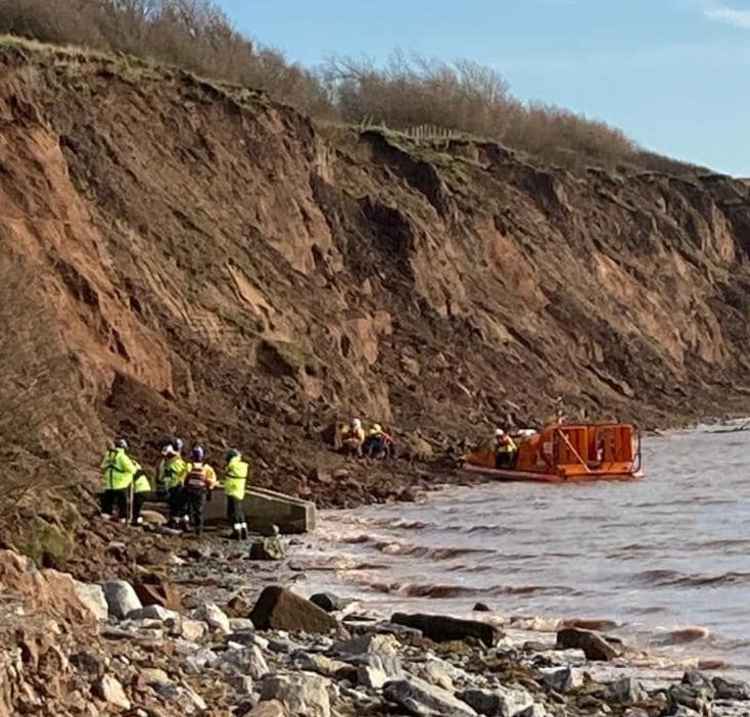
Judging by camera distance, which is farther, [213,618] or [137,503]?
[137,503]

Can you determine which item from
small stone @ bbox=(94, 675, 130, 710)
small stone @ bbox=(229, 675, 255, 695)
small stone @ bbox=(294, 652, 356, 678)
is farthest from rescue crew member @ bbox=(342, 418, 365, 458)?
small stone @ bbox=(94, 675, 130, 710)

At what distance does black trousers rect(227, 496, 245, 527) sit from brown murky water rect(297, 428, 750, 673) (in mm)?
1199

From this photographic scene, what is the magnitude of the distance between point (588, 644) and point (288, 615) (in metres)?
2.75

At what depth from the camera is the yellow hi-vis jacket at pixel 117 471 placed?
2058 centimetres

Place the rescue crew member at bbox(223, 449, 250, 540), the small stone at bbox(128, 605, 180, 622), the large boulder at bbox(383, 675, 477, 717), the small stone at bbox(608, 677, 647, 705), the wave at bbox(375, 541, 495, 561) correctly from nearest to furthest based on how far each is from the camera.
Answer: the large boulder at bbox(383, 675, 477, 717) → the small stone at bbox(608, 677, 647, 705) → the small stone at bbox(128, 605, 180, 622) → the wave at bbox(375, 541, 495, 561) → the rescue crew member at bbox(223, 449, 250, 540)

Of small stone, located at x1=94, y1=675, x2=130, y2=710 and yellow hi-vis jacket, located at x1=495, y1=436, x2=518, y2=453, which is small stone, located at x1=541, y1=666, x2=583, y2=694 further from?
yellow hi-vis jacket, located at x1=495, y1=436, x2=518, y2=453

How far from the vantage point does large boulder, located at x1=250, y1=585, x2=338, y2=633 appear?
12273 mm

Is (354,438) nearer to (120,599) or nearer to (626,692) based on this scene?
(120,599)

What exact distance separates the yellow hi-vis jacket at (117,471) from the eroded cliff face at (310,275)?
3.12 m

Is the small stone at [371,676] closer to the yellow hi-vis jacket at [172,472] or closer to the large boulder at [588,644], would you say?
the large boulder at [588,644]

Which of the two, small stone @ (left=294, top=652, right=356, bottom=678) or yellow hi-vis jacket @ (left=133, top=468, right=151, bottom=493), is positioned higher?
yellow hi-vis jacket @ (left=133, top=468, right=151, bottom=493)

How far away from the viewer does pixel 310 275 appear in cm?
4269

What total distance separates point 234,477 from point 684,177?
68.0m

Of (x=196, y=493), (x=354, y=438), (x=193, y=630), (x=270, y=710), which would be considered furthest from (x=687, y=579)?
(x=354, y=438)
